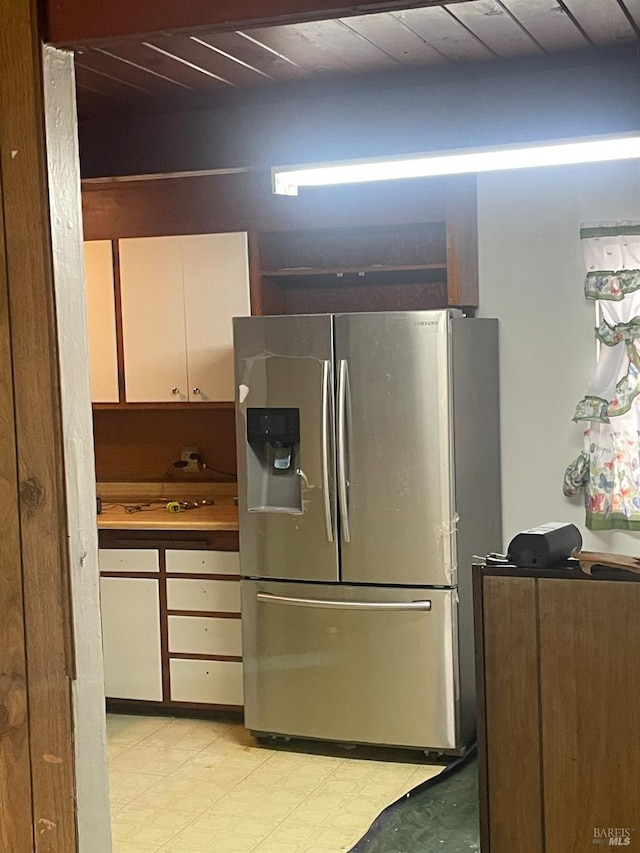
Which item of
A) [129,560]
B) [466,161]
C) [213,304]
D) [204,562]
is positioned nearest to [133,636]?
[129,560]

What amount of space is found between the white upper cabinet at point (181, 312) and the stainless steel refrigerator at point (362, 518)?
0.46 m

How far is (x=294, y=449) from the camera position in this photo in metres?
4.17

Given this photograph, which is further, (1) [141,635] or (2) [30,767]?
(1) [141,635]

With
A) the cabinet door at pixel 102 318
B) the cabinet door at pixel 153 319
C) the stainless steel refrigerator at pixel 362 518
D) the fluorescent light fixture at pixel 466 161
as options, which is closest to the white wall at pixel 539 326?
the stainless steel refrigerator at pixel 362 518

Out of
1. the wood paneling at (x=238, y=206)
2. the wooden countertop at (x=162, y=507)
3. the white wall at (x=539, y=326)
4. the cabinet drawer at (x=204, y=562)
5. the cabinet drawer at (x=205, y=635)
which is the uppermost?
the wood paneling at (x=238, y=206)

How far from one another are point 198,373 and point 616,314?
1.79 metres

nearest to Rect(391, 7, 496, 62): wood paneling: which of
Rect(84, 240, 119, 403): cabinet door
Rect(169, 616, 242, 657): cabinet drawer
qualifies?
Rect(84, 240, 119, 403): cabinet door

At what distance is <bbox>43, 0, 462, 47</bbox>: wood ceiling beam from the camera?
1.39m

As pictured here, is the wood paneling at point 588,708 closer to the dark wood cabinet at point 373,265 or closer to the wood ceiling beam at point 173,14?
the wood ceiling beam at point 173,14

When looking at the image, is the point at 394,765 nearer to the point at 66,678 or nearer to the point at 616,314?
the point at 616,314

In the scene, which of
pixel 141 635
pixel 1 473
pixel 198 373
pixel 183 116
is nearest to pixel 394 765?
pixel 141 635

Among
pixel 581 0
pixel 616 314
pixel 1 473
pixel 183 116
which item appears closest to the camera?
pixel 1 473

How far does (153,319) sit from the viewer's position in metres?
4.77

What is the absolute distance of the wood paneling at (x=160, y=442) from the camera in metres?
5.10
